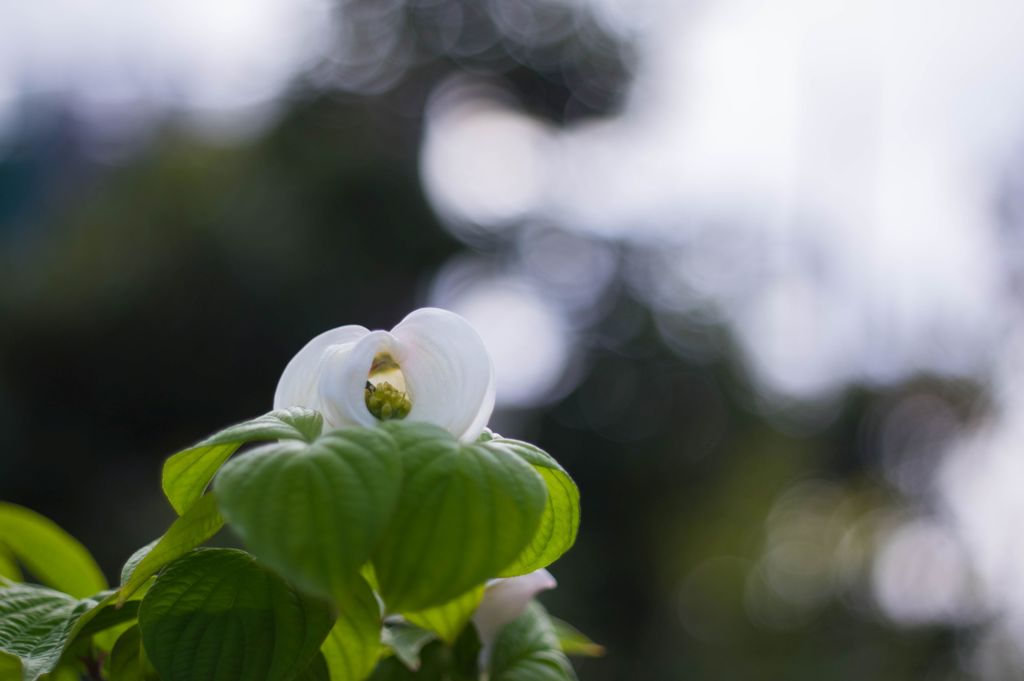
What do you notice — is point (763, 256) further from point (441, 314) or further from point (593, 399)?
point (441, 314)

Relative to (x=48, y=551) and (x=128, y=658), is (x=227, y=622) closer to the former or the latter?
(x=128, y=658)

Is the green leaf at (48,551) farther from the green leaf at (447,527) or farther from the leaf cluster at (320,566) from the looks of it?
the green leaf at (447,527)

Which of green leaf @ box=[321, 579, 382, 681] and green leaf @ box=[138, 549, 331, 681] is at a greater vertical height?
green leaf @ box=[138, 549, 331, 681]

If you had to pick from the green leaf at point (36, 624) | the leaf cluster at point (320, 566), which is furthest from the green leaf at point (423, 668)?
the green leaf at point (36, 624)

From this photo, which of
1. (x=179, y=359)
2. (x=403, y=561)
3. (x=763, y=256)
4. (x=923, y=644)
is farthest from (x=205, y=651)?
(x=763, y=256)

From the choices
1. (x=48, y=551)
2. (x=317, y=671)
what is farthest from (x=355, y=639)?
(x=48, y=551)

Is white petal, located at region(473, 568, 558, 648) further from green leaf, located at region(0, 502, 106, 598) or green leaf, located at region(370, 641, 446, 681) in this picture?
green leaf, located at region(0, 502, 106, 598)

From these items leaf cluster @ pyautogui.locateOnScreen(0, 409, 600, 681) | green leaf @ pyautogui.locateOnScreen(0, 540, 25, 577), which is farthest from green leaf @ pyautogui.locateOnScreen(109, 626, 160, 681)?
green leaf @ pyautogui.locateOnScreen(0, 540, 25, 577)
